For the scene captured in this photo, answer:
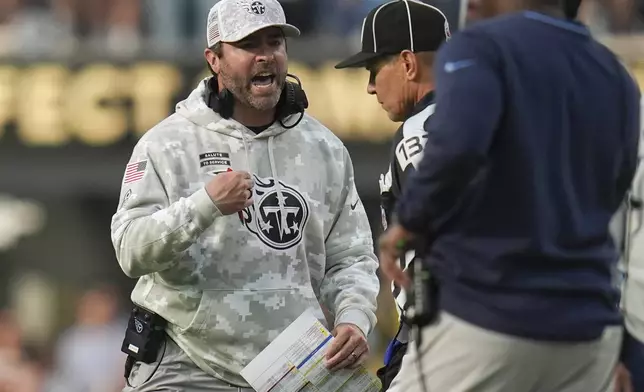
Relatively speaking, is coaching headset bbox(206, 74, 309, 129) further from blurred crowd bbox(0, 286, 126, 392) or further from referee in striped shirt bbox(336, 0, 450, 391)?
blurred crowd bbox(0, 286, 126, 392)

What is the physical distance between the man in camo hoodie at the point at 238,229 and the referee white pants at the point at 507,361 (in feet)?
3.78

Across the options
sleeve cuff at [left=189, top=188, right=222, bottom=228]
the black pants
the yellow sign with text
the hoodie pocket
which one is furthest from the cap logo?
the yellow sign with text

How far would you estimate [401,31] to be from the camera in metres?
4.68

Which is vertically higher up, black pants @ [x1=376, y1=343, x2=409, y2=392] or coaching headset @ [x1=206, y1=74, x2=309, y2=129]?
coaching headset @ [x1=206, y1=74, x2=309, y2=129]

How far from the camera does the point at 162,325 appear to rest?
470 cm

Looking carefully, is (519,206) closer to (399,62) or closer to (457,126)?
(457,126)

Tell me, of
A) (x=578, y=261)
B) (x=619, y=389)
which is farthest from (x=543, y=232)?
(x=619, y=389)

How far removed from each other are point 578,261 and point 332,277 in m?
1.65

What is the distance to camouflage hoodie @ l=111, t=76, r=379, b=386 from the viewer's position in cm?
458

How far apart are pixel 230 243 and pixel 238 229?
5 centimetres

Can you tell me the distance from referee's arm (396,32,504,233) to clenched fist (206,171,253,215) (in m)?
1.12

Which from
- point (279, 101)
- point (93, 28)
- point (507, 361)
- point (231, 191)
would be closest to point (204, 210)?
point (231, 191)

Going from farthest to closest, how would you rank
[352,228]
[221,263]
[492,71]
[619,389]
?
[352,228]
[221,263]
[619,389]
[492,71]

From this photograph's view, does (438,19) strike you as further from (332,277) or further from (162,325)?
(162,325)
